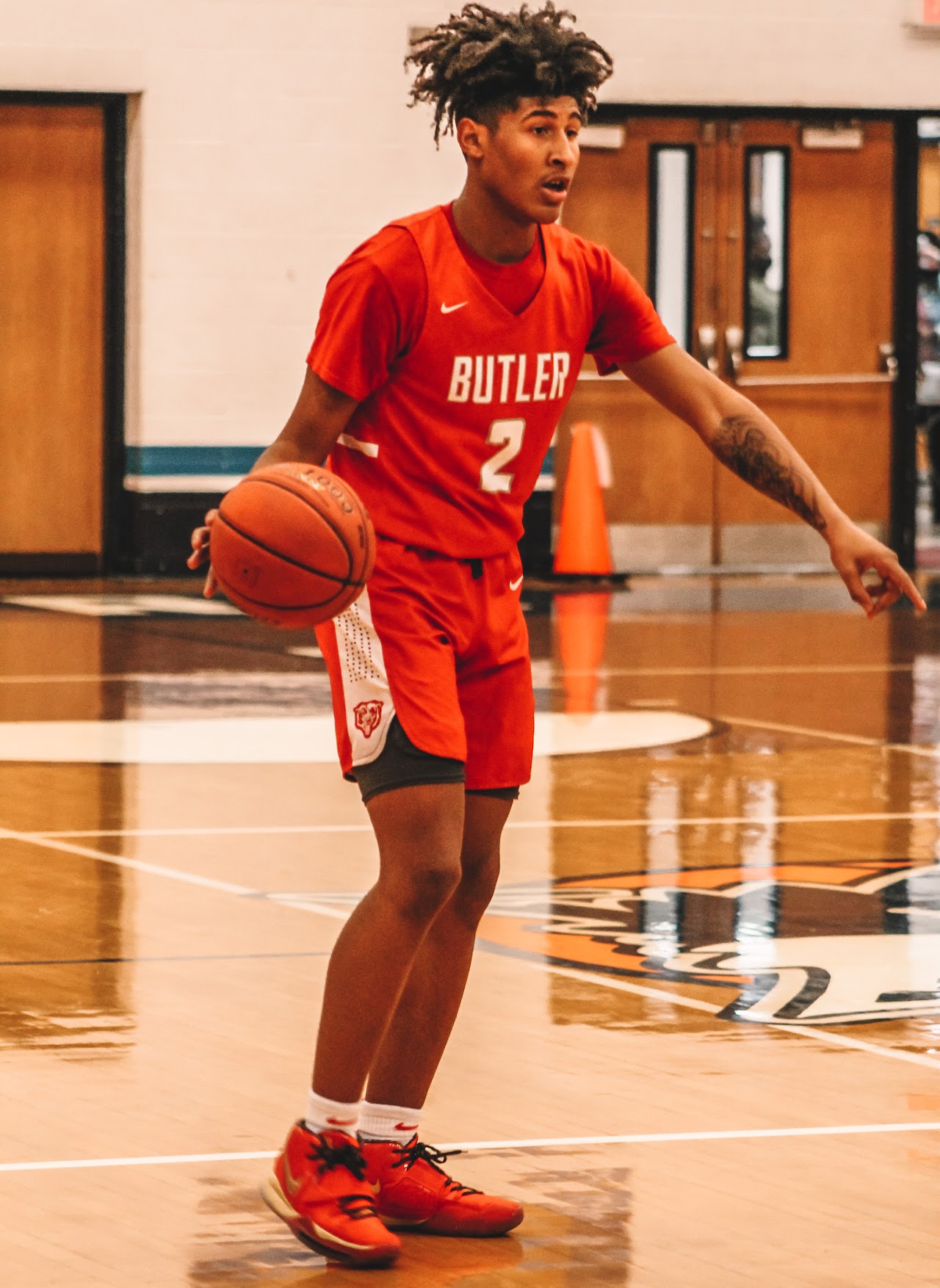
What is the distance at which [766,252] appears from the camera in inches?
762

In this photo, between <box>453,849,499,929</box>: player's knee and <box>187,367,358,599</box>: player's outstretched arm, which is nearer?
<box>187,367,358,599</box>: player's outstretched arm

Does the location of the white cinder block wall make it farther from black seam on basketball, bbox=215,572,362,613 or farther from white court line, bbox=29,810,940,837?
black seam on basketball, bbox=215,572,362,613

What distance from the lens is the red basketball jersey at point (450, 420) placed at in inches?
176

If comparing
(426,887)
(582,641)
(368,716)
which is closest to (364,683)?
(368,716)

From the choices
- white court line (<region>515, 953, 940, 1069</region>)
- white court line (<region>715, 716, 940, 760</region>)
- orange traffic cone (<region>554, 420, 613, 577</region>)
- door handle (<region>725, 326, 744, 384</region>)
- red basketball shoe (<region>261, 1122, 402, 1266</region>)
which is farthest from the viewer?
door handle (<region>725, 326, 744, 384</region>)

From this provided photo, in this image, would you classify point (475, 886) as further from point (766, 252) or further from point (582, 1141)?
point (766, 252)

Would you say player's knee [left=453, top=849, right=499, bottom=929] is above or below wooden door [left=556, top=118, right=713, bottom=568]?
below

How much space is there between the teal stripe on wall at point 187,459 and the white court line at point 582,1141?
43.2 ft

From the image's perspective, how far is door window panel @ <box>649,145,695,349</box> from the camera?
1903cm

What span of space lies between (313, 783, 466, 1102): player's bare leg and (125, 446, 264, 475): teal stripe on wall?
13623mm

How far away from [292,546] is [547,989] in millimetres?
2159

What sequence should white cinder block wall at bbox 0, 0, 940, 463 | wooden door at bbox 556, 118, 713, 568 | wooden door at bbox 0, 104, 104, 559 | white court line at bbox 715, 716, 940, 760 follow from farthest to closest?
wooden door at bbox 556, 118, 713, 568
wooden door at bbox 0, 104, 104, 559
white cinder block wall at bbox 0, 0, 940, 463
white court line at bbox 715, 716, 940, 760

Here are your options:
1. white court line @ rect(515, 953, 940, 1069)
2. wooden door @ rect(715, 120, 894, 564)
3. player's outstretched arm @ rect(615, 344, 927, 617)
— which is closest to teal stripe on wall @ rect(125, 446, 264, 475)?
wooden door @ rect(715, 120, 894, 564)

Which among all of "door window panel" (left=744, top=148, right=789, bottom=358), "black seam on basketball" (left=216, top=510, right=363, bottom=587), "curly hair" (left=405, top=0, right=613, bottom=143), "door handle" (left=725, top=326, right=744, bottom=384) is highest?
"door window panel" (left=744, top=148, right=789, bottom=358)
